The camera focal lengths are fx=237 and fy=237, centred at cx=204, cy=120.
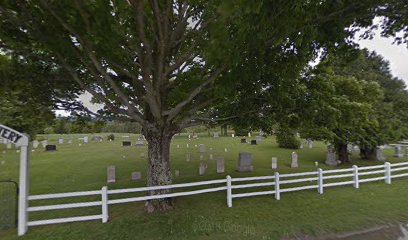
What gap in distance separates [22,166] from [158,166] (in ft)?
12.2

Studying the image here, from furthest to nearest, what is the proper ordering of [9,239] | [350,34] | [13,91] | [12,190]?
[12,190] < [13,91] < [350,34] < [9,239]

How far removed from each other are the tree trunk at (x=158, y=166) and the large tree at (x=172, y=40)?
0.11 ft

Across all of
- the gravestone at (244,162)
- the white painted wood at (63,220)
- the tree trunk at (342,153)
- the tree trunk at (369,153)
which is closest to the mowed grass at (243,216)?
the white painted wood at (63,220)

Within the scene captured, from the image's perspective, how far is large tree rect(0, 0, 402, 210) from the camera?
4738 mm

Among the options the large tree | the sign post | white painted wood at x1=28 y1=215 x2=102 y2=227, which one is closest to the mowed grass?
white painted wood at x1=28 y1=215 x2=102 y2=227

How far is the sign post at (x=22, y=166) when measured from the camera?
6.18 meters

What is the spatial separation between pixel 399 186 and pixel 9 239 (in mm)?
14884

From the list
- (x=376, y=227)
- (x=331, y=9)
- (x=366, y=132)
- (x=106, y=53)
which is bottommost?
(x=376, y=227)

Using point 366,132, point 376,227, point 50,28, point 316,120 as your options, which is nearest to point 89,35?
point 50,28

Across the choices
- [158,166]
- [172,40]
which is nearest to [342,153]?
[158,166]

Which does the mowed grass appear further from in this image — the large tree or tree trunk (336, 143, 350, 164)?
tree trunk (336, 143, 350, 164)

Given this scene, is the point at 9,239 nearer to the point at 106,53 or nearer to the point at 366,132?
the point at 106,53

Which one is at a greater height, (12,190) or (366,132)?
(366,132)

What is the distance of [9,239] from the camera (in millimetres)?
6055
